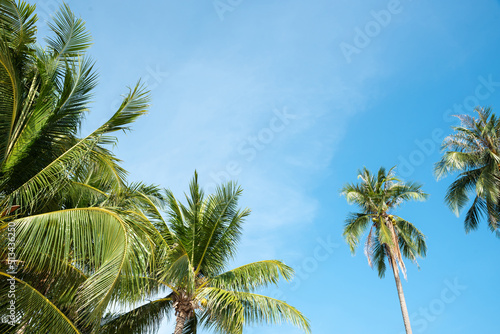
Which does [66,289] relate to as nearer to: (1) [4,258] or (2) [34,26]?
(1) [4,258]

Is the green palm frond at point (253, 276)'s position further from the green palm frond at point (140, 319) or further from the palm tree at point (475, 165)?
the palm tree at point (475, 165)

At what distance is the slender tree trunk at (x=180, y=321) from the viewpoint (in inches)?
415

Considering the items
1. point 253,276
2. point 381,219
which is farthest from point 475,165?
point 253,276

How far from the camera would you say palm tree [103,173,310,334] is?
10.5 meters

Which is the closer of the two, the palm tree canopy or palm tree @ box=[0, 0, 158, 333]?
palm tree @ box=[0, 0, 158, 333]

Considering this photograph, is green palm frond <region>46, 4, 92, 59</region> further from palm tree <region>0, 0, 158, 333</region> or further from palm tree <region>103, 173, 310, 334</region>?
palm tree <region>103, 173, 310, 334</region>

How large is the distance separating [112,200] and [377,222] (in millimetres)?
14475

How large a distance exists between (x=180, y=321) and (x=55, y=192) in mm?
Result: 5271

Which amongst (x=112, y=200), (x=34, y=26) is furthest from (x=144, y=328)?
(x=34, y=26)

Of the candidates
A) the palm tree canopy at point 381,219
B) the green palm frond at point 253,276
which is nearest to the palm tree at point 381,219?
the palm tree canopy at point 381,219

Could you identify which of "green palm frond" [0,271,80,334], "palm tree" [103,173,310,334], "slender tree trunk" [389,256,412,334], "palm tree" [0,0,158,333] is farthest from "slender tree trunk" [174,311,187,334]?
"slender tree trunk" [389,256,412,334]

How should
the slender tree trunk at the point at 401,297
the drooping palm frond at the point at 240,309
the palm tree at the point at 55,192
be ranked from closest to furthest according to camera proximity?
the palm tree at the point at 55,192 < the drooping palm frond at the point at 240,309 < the slender tree trunk at the point at 401,297

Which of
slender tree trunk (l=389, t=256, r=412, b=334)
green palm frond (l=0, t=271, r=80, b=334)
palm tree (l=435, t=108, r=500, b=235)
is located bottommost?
green palm frond (l=0, t=271, r=80, b=334)

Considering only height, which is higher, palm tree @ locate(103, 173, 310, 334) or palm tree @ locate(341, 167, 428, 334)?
palm tree @ locate(341, 167, 428, 334)
